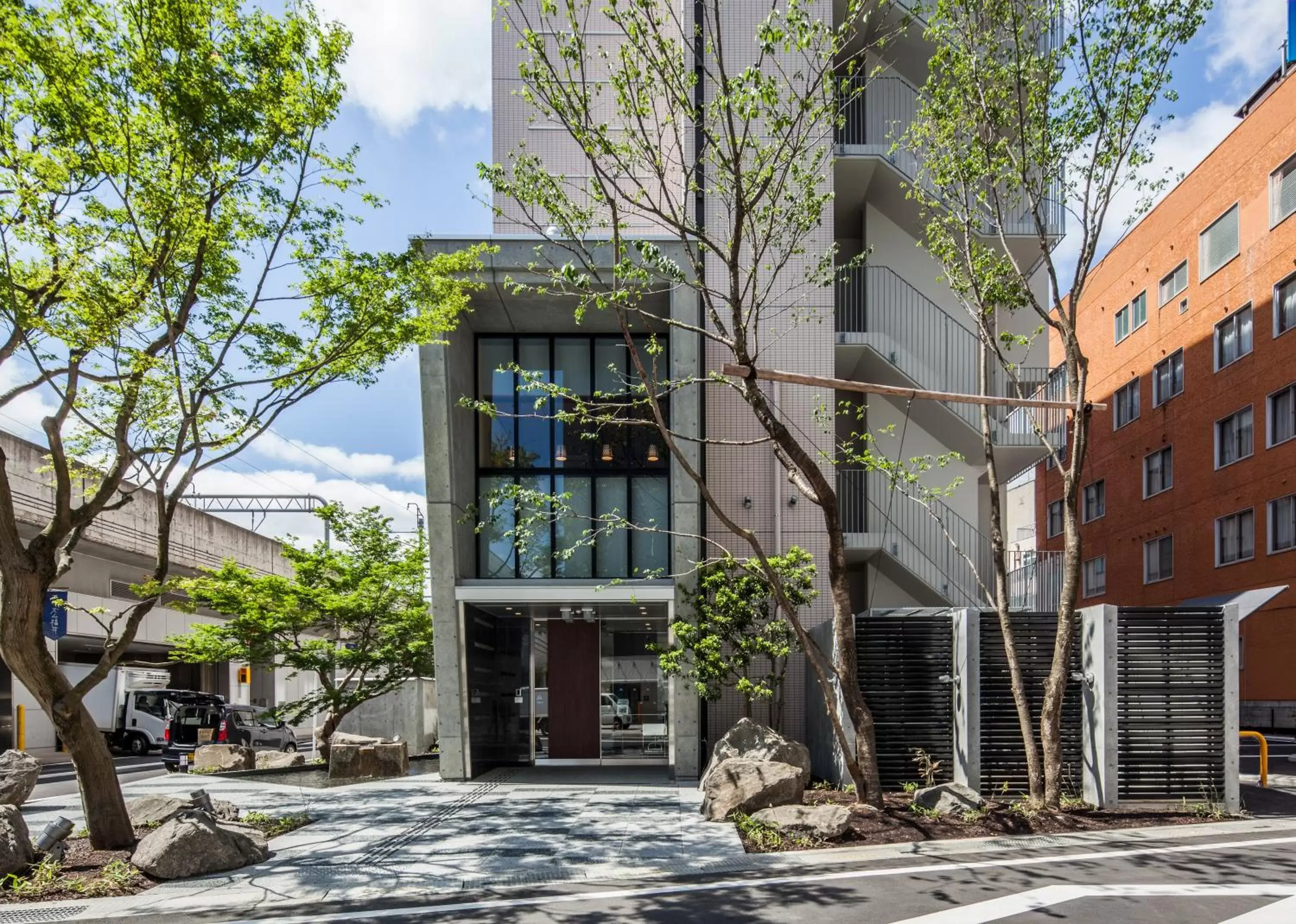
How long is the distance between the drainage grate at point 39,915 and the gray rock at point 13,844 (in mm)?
1047

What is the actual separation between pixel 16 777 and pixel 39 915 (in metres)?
7.53

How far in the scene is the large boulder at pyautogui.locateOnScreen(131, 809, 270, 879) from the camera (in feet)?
31.9

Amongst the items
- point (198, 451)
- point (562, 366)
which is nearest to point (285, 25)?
point (198, 451)

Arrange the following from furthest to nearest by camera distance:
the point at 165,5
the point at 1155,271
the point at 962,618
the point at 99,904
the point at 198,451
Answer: the point at 1155,271
the point at 962,618
the point at 198,451
the point at 165,5
the point at 99,904

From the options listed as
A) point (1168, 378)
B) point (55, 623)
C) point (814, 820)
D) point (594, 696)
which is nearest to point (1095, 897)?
point (814, 820)

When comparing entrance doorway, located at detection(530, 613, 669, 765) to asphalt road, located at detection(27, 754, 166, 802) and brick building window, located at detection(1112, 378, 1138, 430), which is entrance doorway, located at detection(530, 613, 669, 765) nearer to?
asphalt road, located at detection(27, 754, 166, 802)

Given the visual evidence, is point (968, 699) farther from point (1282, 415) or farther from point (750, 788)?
point (1282, 415)

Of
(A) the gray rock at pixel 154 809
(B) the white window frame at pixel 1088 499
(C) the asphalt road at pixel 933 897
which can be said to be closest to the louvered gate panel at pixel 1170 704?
(C) the asphalt road at pixel 933 897

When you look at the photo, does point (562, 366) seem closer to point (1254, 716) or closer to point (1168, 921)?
point (1168, 921)

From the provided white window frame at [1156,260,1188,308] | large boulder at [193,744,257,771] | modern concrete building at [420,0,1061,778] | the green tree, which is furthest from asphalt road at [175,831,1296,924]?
white window frame at [1156,260,1188,308]

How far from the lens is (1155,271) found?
34250mm

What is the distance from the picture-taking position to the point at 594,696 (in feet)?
67.1

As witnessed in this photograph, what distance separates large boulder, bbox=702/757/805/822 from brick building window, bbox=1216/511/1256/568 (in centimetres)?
2202

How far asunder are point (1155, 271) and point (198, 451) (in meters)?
33.1
